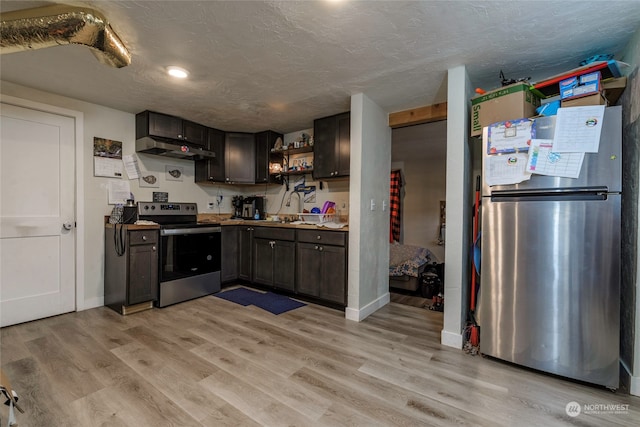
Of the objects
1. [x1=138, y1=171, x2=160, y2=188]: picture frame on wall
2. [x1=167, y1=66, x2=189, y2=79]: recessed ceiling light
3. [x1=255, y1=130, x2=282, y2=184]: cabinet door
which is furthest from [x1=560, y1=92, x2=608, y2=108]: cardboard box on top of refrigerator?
[x1=138, y1=171, x2=160, y2=188]: picture frame on wall

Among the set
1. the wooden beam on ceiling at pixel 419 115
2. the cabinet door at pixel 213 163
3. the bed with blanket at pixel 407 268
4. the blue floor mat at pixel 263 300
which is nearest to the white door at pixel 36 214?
the cabinet door at pixel 213 163

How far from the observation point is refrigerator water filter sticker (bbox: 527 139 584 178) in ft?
5.81

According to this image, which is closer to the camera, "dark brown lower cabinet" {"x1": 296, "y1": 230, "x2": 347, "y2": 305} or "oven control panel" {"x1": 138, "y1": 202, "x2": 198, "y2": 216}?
"dark brown lower cabinet" {"x1": 296, "y1": 230, "x2": 347, "y2": 305}

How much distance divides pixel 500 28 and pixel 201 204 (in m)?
3.88

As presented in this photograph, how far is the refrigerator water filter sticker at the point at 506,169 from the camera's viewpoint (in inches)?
75.8

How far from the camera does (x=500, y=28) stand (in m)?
1.75

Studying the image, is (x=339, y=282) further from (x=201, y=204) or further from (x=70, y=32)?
(x=70, y=32)

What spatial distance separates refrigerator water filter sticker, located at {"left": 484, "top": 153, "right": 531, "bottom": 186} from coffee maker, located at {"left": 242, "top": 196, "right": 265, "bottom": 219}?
10.3ft

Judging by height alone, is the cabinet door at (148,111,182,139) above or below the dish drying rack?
above

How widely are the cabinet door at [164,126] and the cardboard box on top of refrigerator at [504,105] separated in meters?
3.23

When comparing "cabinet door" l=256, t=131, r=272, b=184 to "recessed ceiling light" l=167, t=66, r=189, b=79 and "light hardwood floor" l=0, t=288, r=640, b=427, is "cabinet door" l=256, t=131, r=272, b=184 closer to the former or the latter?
"recessed ceiling light" l=167, t=66, r=189, b=79

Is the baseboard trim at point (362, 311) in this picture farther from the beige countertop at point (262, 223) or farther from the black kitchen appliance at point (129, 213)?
the black kitchen appliance at point (129, 213)

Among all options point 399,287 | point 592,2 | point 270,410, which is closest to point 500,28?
point 592,2

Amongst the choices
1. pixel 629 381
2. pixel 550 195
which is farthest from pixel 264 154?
pixel 629 381
